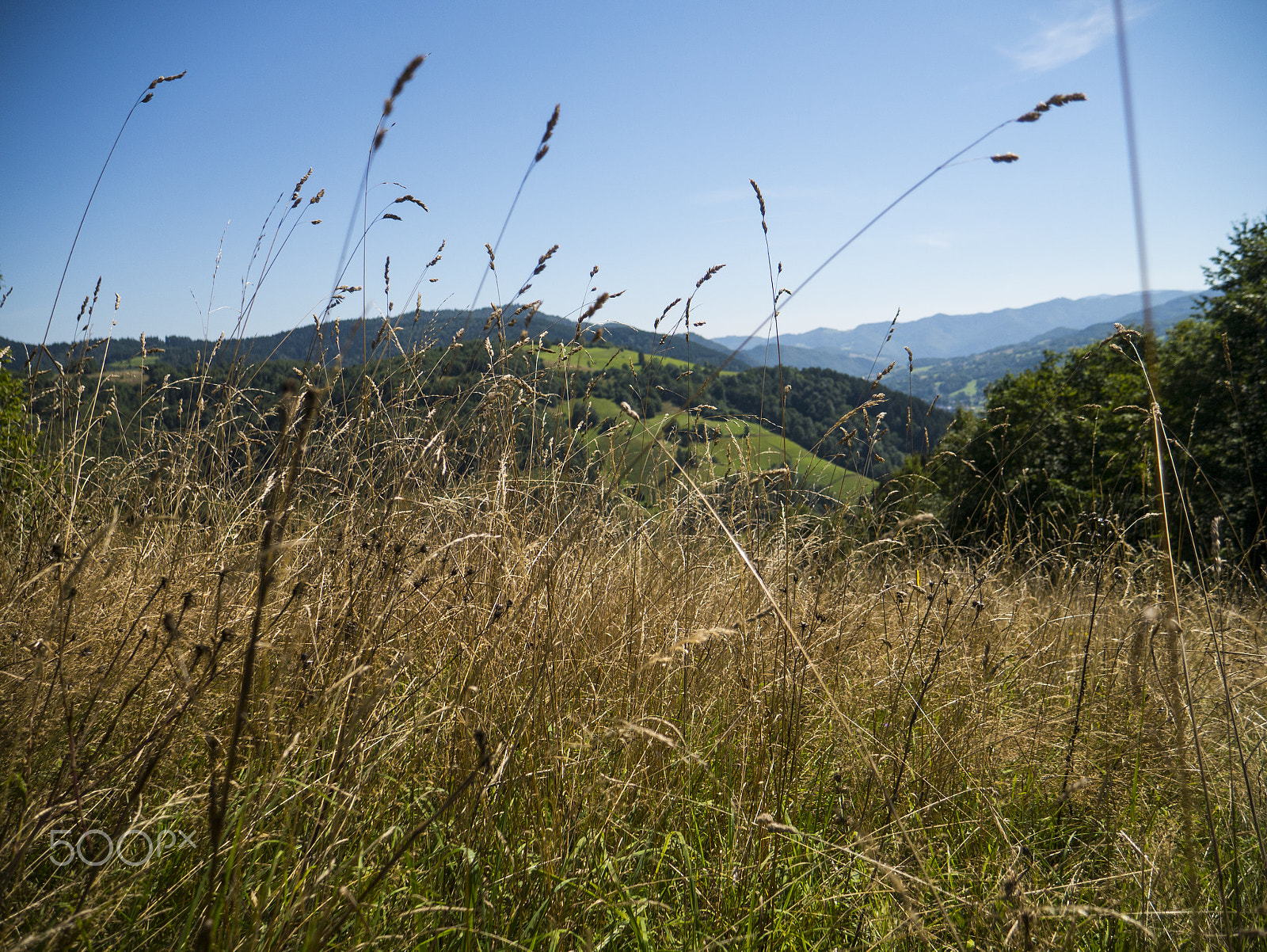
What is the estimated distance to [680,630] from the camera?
1834 millimetres

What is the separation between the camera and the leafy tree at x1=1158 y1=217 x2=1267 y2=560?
12.9 metres

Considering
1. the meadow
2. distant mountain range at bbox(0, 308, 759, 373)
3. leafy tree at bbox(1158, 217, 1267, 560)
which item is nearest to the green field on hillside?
the meadow

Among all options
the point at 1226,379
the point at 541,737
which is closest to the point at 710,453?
the point at 541,737

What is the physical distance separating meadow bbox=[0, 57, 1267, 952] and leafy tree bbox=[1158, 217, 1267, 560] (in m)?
13.6

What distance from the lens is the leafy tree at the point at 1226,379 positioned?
506 inches

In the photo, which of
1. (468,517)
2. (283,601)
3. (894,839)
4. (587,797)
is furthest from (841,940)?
(468,517)

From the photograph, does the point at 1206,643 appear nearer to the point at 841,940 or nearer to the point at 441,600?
the point at 841,940

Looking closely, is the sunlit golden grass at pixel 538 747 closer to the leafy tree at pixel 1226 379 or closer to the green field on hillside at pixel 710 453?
the green field on hillside at pixel 710 453

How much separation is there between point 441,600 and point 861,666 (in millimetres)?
1507

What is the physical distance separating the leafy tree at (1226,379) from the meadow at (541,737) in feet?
44.5

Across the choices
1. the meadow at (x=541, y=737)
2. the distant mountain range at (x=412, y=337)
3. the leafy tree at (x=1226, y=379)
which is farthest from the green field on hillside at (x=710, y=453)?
the leafy tree at (x=1226, y=379)

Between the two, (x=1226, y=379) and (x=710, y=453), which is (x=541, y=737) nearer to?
(x=710, y=453)

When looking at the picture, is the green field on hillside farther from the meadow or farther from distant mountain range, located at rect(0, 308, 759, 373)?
distant mountain range, located at rect(0, 308, 759, 373)

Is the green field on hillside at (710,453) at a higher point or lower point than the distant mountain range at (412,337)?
lower
